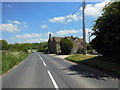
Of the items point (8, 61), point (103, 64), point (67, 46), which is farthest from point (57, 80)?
point (67, 46)

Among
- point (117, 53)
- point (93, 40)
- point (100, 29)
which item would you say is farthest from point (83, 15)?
point (117, 53)

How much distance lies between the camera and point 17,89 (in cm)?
608

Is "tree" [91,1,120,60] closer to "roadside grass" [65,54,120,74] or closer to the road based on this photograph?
"roadside grass" [65,54,120,74]

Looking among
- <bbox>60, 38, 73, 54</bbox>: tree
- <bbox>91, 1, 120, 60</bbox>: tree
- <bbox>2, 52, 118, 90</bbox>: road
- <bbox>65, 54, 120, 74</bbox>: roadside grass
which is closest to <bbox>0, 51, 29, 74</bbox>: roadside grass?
<bbox>2, 52, 118, 90</bbox>: road

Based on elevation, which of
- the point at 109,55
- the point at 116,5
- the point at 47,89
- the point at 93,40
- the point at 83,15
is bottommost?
the point at 47,89

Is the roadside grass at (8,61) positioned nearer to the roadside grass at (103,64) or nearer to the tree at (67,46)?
the roadside grass at (103,64)

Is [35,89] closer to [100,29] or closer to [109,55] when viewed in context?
[100,29]

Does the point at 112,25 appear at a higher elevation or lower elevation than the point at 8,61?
higher

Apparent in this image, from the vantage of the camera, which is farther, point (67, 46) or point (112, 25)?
point (67, 46)

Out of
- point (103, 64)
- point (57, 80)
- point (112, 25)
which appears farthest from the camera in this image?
point (103, 64)

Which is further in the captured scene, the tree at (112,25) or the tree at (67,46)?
the tree at (67,46)

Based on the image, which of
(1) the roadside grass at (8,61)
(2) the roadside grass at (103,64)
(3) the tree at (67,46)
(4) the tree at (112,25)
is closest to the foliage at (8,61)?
(1) the roadside grass at (8,61)

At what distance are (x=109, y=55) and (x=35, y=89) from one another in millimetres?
11749

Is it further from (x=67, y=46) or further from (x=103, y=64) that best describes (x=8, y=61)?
(x=67, y=46)
